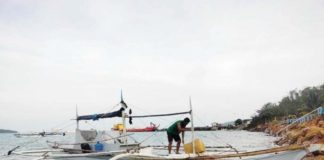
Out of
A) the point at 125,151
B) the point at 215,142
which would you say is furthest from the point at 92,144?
the point at 215,142

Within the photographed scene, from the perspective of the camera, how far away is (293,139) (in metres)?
27.4

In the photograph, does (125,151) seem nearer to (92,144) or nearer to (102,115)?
(92,144)

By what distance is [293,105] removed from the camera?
281 feet

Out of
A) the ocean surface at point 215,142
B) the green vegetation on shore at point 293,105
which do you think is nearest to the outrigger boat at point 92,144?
the ocean surface at point 215,142

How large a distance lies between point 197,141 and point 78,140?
27.4 feet

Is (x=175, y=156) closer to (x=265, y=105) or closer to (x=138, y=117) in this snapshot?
(x=138, y=117)

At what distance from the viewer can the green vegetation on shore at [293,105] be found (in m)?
70.2

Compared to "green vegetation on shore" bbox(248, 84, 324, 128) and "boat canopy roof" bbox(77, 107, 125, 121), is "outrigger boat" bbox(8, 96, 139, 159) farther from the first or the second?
"green vegetation on shore" bbox(248, 84, 324, 128)

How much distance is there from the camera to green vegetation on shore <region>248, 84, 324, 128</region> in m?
70.2

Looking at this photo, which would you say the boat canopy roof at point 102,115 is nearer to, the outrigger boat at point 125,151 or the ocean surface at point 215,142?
the outrigger boat at point 125,151

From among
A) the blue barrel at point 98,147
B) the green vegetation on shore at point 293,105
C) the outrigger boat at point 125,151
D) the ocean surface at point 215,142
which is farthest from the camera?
the green vegetation on shore at point 293,105

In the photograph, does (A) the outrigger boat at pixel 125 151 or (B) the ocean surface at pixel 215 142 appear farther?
(B) the ocean surface at pixel 215 142

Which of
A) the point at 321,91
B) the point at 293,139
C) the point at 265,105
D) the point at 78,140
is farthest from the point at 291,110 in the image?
the point at 78,140

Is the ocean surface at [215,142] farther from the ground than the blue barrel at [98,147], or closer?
closer
